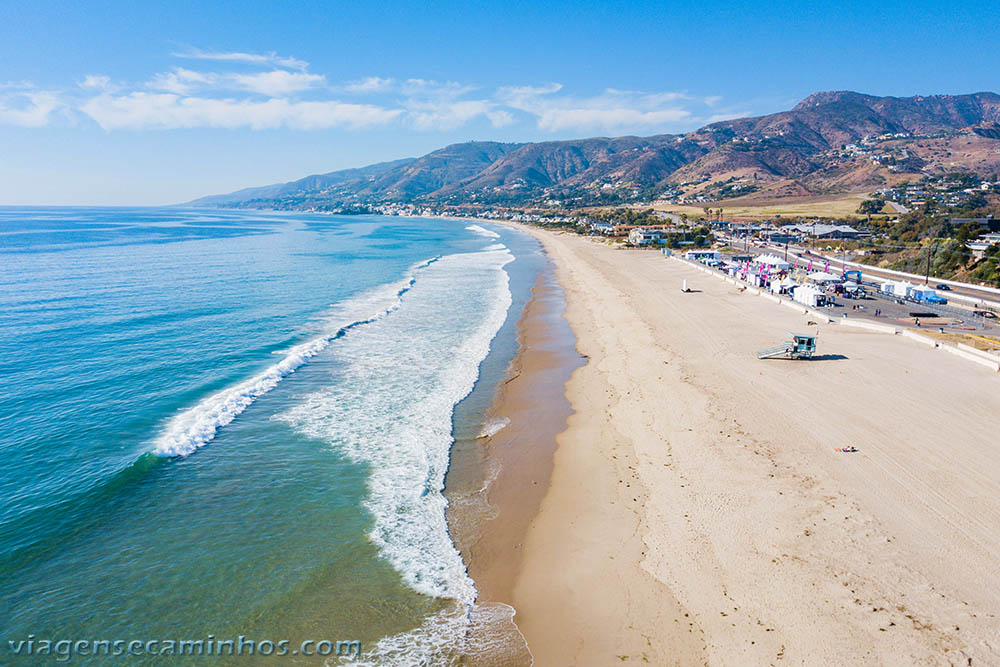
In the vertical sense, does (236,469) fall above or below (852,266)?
above

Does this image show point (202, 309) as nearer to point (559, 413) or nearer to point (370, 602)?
point (559, 413)

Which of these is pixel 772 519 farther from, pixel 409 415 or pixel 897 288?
pixel 897 288

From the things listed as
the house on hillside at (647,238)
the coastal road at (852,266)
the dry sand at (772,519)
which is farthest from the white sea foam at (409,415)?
the house on hillside at (647,238)

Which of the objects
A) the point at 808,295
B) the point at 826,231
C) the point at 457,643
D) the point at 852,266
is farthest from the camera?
the point at 826,231

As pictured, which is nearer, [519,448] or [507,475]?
[507,475]

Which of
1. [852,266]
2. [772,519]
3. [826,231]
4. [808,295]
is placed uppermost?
[826,231]

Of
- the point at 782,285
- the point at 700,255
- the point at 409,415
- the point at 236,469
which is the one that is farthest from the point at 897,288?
the point at 236,469

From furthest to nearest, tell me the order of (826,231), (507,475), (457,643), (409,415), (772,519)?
1. (826,231)
2. (409,415)
3. (507,475)
4. (772,519)
5. (457,643)
